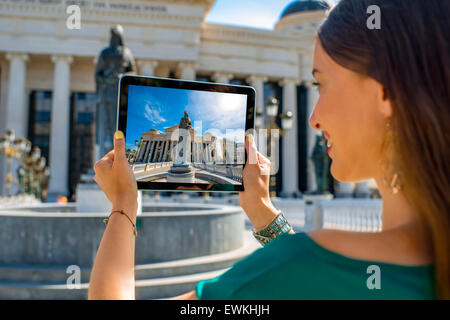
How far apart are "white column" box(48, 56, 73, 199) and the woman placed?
122 ft

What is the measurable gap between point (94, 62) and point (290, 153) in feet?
70.4

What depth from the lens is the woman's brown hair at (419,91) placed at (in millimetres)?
962

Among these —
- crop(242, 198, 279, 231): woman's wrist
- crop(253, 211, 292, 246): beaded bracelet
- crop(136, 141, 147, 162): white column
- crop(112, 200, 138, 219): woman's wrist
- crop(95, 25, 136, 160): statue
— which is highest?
crop(95, 25, 136, 160): statue

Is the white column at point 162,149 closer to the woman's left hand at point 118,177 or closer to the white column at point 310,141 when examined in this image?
the woman's left hand at point 118,177

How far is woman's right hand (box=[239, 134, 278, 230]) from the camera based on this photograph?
1.76 m

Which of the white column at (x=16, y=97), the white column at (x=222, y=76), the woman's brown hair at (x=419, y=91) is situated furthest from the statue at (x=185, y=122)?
the white column at (x=222, y=76)

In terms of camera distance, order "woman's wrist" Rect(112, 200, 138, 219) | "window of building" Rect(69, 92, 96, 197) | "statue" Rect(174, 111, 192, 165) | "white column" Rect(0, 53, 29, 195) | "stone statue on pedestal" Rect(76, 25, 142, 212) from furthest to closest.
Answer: "window of building" Rect(69, 92, 96, 197), "white column" Rect(0, 53, 29, 195), "stone statue on pedestal" Rect(76, 25, 142, 212), "statue" Rect(174, 111, 192, 165), "woman's wrist" Rect(112, 200, 138, 219)

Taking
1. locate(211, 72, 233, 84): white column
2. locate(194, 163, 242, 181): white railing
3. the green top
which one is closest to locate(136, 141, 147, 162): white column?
locate(194, 163, 242, 181): white railing

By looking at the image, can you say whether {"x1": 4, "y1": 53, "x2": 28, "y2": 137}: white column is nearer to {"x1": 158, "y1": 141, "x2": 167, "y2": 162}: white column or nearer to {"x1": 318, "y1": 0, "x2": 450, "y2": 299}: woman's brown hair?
{"x1": 158, "y1": 141, "x2": 167, "y2": 162}: white column

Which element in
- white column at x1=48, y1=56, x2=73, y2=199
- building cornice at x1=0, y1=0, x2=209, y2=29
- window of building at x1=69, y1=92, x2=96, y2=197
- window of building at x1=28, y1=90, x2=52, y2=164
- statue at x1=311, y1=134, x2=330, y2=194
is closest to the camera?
statue at x1=311, y1=134, x2=330, y2=194

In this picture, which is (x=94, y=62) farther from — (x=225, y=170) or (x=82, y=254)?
(x=225, y=170)

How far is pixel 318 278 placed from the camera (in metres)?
0.91

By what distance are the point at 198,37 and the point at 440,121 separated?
128 ft
